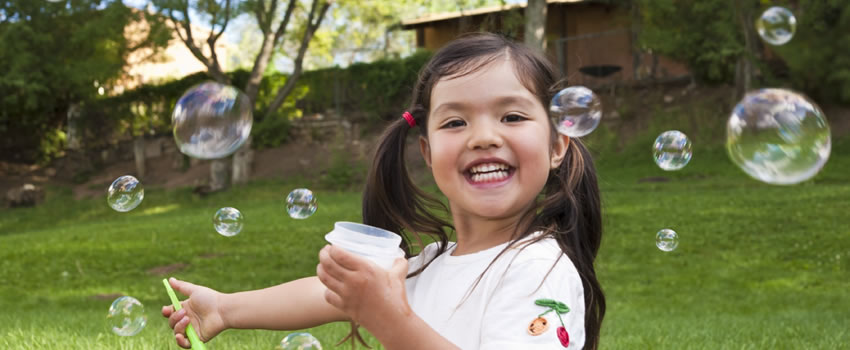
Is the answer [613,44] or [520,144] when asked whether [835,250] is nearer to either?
[520,144]

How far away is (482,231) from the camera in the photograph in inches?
93.4

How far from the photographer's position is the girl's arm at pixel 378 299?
6.18 ft

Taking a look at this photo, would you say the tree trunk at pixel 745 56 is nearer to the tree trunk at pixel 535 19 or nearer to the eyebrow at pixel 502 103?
the tree trunk at pixel 535 19

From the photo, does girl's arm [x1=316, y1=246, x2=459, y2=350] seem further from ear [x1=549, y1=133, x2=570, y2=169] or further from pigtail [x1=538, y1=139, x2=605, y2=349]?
ear [x1=549, y1=133, x2=570, y2=169]

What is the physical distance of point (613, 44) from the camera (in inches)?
797

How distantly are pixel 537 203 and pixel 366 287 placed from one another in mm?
674

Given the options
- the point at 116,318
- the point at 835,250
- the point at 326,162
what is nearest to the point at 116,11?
the point at 326,162

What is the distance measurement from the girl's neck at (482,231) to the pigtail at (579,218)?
0.08m

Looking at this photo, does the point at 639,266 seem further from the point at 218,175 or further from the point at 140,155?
the point at 140,155

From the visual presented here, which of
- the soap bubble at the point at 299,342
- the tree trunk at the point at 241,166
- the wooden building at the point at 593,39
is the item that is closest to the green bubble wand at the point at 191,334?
the soap bubble at the point at 299,342

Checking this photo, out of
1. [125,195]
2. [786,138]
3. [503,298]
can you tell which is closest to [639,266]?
[125,195]

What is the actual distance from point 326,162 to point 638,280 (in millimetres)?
12516

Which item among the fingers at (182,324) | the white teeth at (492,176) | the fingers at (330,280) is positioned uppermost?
the white teeth at (492,176)

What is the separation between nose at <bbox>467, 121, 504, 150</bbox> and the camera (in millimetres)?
2133
